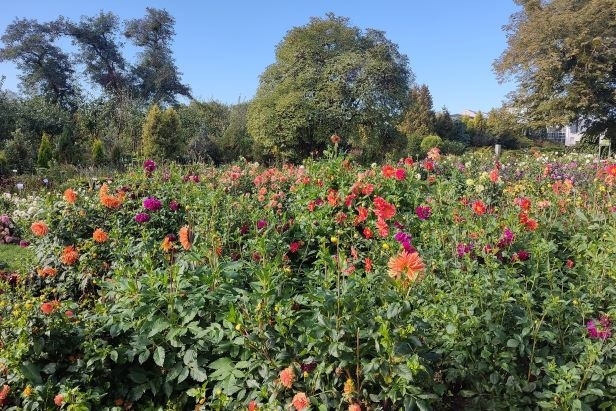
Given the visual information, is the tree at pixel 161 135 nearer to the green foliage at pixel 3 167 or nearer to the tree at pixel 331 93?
the tree at pixel 331 93

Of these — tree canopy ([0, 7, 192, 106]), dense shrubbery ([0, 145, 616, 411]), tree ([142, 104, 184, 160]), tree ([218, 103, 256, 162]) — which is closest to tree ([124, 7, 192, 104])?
tree canopy ([0, 7, 192, 106])

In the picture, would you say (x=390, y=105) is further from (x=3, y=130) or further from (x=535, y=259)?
(x=535, y=259)

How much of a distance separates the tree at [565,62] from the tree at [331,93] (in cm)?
Answer: 685

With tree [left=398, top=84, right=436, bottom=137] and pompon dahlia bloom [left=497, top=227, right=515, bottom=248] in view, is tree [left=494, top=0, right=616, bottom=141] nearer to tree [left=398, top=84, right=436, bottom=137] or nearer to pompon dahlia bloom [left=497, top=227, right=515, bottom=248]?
tree [left=398, top=84, right=436, bottom=137]

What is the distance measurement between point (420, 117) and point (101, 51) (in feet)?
52.7

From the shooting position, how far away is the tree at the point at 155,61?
24531 millimetres

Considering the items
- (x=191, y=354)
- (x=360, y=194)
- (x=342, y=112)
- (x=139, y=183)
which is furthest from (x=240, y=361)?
(x=342, y=112)

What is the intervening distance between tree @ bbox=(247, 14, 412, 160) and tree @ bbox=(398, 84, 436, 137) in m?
8.92

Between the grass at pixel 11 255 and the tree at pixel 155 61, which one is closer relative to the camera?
the grass at pixel 11 255

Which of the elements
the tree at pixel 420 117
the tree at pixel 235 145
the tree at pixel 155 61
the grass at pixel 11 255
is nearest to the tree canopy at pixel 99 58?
the tree at pixel 155 61

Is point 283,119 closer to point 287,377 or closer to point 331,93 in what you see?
point 331,93

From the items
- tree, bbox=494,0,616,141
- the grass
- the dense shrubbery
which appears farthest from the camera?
tree, bbox=494,0,616,141

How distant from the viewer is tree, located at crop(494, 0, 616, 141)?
18141 millimetres

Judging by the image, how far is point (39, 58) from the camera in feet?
72.7
